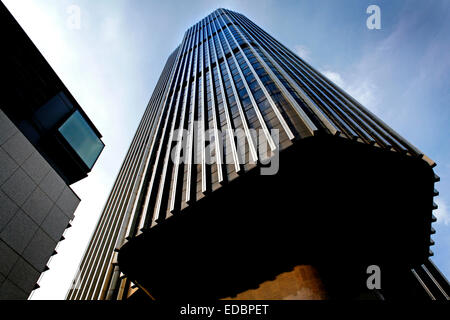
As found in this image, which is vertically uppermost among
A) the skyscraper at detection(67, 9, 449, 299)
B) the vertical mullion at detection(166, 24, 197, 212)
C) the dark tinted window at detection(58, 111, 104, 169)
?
the dark tinted window at detection(58, 111, 104, 169)

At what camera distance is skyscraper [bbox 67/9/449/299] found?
13.4 m

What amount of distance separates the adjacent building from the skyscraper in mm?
4961

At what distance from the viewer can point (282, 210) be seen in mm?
14609

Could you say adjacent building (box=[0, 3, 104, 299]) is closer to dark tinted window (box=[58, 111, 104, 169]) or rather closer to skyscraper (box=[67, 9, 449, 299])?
dark tinted window (box=[58, 111, 104, 169])

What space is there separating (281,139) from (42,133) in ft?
57.9

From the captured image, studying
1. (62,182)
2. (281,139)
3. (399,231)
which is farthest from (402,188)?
(62,182)

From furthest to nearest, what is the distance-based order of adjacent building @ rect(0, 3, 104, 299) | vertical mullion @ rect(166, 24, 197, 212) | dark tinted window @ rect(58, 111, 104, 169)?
1. dark tinted window @ rect(58, 111, 104, 169)
2. vertical mullion @ rect(166, 24, 197, 212)
3. adjacent building @ rect(0, 3, 104, 299)

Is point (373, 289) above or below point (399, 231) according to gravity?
above

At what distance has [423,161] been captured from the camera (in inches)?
615

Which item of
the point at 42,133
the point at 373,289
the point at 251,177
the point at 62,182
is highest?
the point at 42,133

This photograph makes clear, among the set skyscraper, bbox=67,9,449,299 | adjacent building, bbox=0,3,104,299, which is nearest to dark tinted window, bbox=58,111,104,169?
adjacent building, bbox=0,3,104,299

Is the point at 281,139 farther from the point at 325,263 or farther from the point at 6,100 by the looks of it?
the point at 6,100

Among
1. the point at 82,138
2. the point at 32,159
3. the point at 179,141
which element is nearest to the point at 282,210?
the point at 179,141
